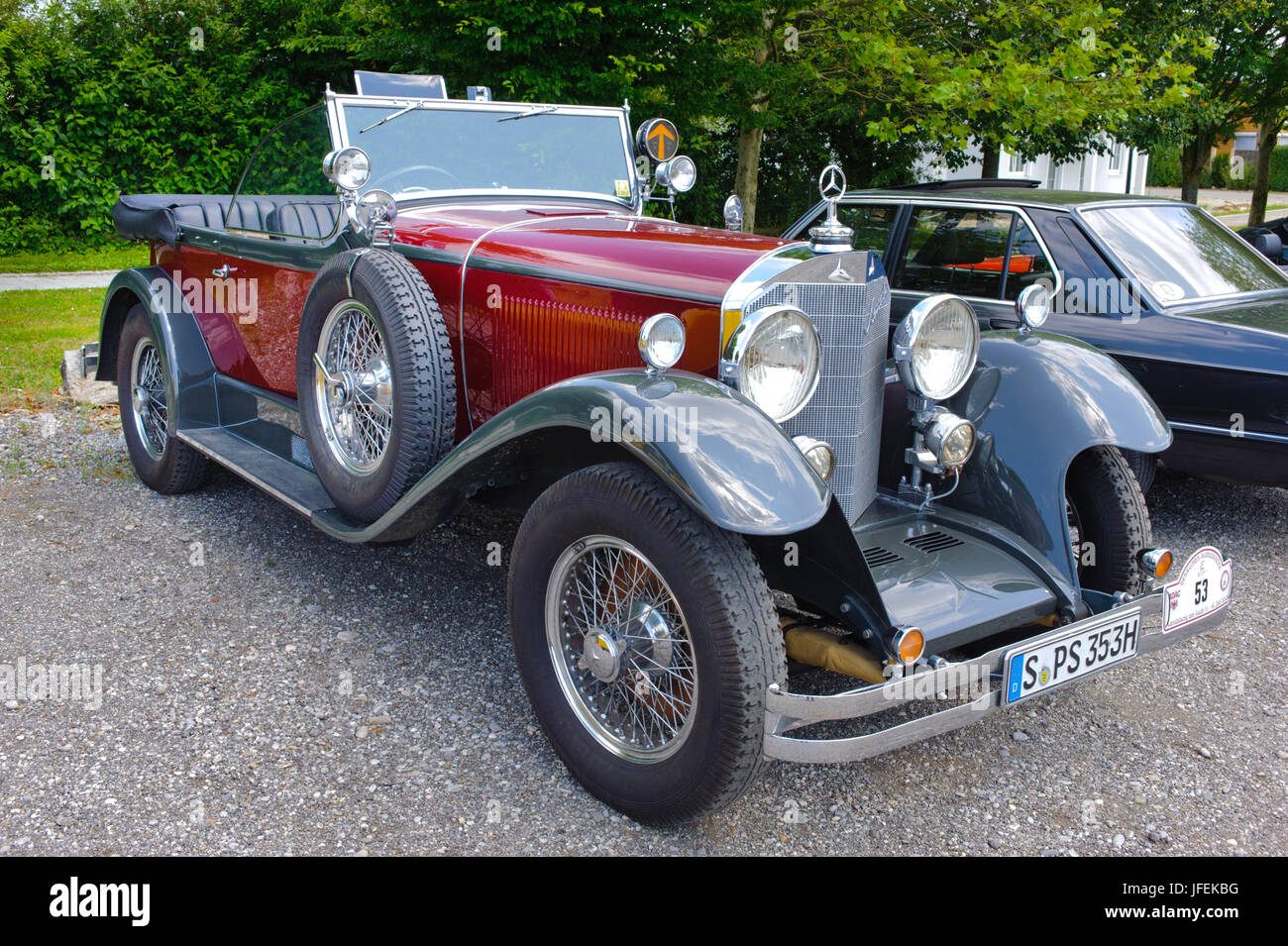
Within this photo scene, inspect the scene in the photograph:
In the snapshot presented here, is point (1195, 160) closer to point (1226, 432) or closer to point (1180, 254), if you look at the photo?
point (1180, 254)

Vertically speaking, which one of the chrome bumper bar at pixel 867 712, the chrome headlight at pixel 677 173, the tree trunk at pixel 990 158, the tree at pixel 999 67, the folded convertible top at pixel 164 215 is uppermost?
the tree at pixel 999 67

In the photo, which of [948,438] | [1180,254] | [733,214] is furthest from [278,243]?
[1180,254]

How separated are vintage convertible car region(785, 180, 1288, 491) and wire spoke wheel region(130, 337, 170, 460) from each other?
3.61 meters

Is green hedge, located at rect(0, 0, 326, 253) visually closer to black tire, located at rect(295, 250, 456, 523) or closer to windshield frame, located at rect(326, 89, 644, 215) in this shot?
windshield frame, located at rect(326, 89, 644, 215)

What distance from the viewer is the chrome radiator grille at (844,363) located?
3.01 m

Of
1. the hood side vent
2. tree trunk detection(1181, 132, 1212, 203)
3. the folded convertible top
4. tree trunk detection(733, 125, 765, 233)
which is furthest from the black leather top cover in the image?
tree trunk detection(1181, 132, 1212, 203)

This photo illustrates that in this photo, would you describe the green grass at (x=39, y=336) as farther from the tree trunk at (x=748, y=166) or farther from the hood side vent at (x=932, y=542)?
the hood side vent at (x=932, y=542)

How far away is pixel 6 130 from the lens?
11.8 m

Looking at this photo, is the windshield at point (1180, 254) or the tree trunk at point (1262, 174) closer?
the windshield at point (1180, 254)

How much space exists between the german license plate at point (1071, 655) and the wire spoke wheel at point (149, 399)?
14.2 feet

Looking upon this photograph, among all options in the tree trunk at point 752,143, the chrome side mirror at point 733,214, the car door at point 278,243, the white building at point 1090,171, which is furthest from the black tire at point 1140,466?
the white building at point 1090,171

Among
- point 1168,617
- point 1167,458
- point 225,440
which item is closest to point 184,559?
point 225,440

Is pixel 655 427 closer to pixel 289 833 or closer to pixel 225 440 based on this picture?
pixel 289 833

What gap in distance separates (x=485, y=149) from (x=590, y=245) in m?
1.20
